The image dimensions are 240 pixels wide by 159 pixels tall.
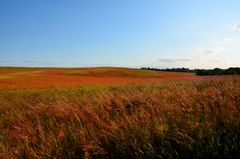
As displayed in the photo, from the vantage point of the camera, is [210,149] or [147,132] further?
[147,132]

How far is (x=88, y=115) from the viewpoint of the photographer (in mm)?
5031

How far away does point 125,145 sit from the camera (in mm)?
3430

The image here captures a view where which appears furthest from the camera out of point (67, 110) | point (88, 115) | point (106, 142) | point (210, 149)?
point (67, 110)

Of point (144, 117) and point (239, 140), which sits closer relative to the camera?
point (239, 140)

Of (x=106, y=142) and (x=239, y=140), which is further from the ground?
(x=239, y=140)

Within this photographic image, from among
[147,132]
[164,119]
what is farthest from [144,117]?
[147,132]

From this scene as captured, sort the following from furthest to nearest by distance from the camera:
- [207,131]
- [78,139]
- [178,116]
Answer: [178,116] < [78,139] < [207,131]

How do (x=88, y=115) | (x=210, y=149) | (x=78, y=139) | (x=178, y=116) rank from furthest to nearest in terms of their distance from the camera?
(x=88, y=115) → (x=178, y=116) → (x=78, y=139) → (x=210, y=149)

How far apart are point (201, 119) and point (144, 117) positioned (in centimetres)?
99

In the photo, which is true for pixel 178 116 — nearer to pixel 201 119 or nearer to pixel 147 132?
pixel 201 119

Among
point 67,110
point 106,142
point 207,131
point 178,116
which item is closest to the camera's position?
point 207,131

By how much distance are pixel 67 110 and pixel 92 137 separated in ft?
6.68

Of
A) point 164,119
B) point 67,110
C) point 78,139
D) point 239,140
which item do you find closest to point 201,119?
point 164,119

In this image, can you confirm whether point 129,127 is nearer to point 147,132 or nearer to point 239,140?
point 147,132
